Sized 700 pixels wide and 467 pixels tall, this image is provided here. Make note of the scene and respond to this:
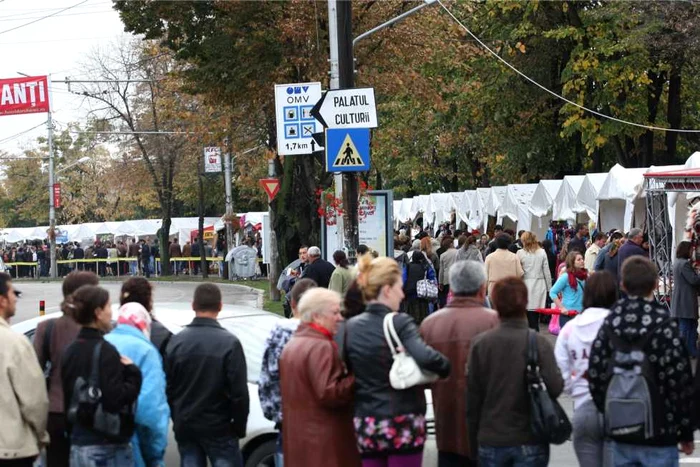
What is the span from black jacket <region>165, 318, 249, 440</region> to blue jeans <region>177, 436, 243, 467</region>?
0.07 meters

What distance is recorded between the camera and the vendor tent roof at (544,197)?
30469 mm

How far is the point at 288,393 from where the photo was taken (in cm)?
655

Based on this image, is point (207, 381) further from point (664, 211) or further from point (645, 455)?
point (664, 211)

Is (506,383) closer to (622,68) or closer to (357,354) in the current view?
(357,354)

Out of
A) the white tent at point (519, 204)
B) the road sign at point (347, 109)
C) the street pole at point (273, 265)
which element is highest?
the road sign at point (347, 109)

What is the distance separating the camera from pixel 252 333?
912 centimetres

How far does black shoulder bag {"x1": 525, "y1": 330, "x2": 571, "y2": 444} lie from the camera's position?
6.13 meters

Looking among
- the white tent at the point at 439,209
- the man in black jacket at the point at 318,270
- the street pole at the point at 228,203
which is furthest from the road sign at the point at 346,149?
the street pole at the point at 228,203

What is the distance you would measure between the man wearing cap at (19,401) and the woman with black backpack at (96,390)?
15cm

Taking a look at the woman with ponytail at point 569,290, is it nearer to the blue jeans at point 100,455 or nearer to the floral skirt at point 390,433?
the floral skirt at point 390,433

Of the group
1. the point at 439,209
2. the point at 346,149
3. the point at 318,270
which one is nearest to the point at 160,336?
the point at 346,149

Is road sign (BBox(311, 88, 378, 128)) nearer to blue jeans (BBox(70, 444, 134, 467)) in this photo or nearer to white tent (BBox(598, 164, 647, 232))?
blue jeans (BBox(70, 444, 134, 467))

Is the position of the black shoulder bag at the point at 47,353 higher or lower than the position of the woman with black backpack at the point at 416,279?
higher

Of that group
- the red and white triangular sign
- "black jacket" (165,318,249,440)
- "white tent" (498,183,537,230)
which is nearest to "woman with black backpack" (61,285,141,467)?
"black jacket" (165,318,249,440)
